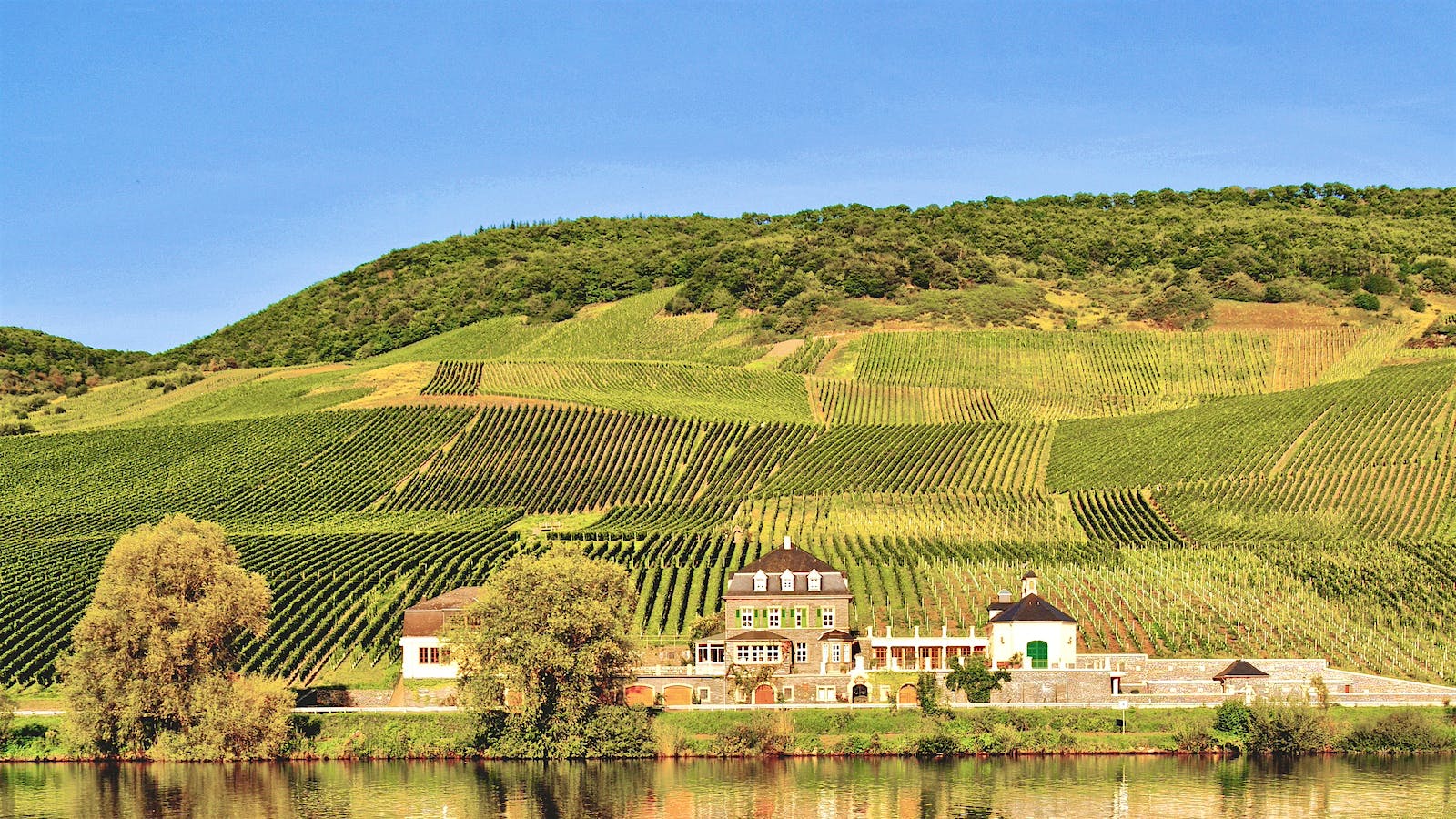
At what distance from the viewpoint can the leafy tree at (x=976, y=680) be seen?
209 feet

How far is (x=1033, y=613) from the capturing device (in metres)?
68.5

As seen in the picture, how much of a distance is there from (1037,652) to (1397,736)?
13.3 meters

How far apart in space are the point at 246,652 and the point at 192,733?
1191cm

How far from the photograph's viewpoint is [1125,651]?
71.4 meters

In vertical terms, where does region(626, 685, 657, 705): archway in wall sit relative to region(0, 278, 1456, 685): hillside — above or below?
below

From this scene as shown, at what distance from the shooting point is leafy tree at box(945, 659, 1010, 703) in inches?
2514

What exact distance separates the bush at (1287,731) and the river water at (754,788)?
1.78 meters

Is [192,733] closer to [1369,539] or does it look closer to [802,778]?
[802,778]

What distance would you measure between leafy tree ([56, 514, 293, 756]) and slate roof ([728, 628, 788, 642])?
17.6 metres

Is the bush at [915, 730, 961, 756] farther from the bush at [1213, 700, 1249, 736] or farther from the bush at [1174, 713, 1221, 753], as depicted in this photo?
the bush at [1213, 700, 1249, 736]

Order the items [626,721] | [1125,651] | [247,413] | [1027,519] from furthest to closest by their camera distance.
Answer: [247,413]
[1027,519]
[1125,651]
[626,721]

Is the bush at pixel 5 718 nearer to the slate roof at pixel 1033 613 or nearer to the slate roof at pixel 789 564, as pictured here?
the slate roof at pixel 789 564

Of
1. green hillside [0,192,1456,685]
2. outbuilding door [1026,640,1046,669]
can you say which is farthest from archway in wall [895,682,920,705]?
green hillside [0,192,1456,685]

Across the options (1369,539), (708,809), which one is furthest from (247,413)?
(708,809)
